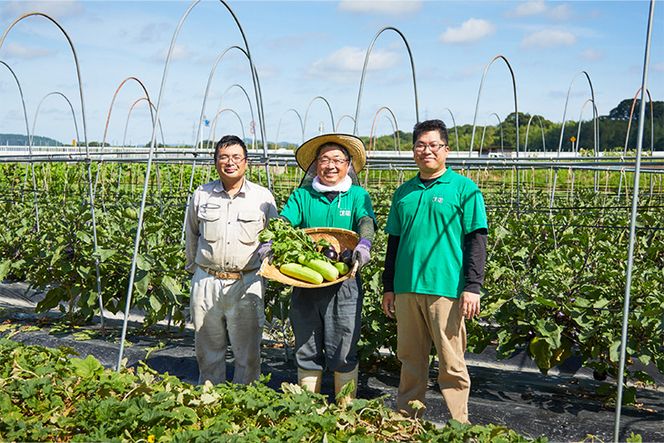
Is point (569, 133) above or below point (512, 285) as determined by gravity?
above

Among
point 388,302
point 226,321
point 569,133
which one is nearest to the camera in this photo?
point 388,302

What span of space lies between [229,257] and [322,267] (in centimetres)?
69

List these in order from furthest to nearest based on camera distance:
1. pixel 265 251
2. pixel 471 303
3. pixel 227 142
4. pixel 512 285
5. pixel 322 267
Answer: pixel 512 285 < pixel 227 142 < pixel 265 251 < pixel 322 267 < pixel 471 303

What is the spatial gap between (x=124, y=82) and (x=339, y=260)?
20.6 feet

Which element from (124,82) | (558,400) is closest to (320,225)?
(558,400)

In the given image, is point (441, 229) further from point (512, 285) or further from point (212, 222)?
point (212, 222)

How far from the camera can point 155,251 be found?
511 centimetres

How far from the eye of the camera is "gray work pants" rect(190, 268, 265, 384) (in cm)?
390

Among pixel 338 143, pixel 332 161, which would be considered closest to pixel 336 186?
pixel 332 161

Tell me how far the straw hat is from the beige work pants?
0.79m

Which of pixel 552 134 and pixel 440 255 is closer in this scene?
pixel 440 255

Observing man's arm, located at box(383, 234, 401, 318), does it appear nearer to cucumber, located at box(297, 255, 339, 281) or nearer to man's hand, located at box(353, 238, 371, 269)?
man's hand, located at box(353, 238, 371, 269)

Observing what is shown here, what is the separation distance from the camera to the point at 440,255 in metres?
3.34

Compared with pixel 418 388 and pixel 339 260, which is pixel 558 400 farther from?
pixel 339 260
